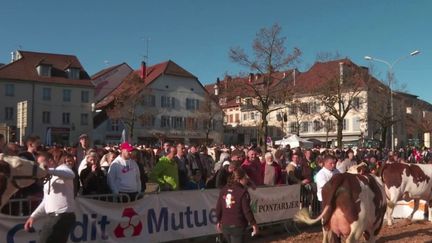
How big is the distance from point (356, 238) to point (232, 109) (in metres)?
82.0

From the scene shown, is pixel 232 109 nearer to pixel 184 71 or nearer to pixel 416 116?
pixel 184 71

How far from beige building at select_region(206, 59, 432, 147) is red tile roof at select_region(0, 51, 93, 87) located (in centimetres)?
1914

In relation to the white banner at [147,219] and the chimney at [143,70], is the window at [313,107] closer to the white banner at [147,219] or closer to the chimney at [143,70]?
the chimney at [143,70]

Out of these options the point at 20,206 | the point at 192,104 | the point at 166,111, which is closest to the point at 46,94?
the point at 166,111

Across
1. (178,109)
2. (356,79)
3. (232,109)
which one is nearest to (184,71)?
(178,109)

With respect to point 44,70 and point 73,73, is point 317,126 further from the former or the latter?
point 44,70

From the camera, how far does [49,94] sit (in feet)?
201

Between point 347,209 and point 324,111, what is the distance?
55.6 meters

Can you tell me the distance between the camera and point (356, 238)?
24.3 feet

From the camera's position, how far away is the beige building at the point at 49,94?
193 feet

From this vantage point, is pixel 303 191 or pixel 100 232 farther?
pixel 303 191

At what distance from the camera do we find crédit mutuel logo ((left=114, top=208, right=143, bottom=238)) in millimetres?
9023

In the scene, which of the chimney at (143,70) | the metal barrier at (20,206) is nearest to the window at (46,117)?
the chimney at (143,70)

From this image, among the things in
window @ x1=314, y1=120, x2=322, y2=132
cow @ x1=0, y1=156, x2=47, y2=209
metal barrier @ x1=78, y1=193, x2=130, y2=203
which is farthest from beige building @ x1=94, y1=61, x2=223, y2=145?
cow @ x1=0, y1=156, x2=47, y2=209
